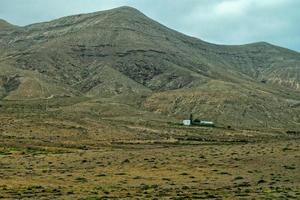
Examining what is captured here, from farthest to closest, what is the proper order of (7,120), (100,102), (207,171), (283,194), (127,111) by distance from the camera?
(100,102) → (127,111) → (7,120) → (207,171) → (283,194)

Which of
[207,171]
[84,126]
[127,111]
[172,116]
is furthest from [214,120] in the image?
[207,171]

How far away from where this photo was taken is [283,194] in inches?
1438

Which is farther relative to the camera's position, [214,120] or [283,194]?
[214,120]

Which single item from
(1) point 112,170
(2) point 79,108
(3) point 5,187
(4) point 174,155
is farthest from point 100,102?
(3) point 5,187

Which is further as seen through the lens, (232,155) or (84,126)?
(84,126)

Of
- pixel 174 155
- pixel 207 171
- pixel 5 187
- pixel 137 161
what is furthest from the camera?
pixel 174 155

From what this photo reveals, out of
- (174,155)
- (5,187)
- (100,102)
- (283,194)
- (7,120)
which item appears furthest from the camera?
(100,102)

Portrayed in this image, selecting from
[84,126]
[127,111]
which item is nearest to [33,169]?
[84,126]

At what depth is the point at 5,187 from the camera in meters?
41.3

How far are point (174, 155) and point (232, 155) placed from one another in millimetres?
6881

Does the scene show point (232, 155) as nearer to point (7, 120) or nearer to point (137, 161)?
point (137, 161)

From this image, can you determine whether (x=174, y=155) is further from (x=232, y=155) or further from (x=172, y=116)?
(x=172, y=116)

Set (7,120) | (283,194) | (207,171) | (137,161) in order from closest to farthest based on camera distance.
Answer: (283,194)
(207,171)
(137,161)
(7,120)

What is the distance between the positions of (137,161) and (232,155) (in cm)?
1148
